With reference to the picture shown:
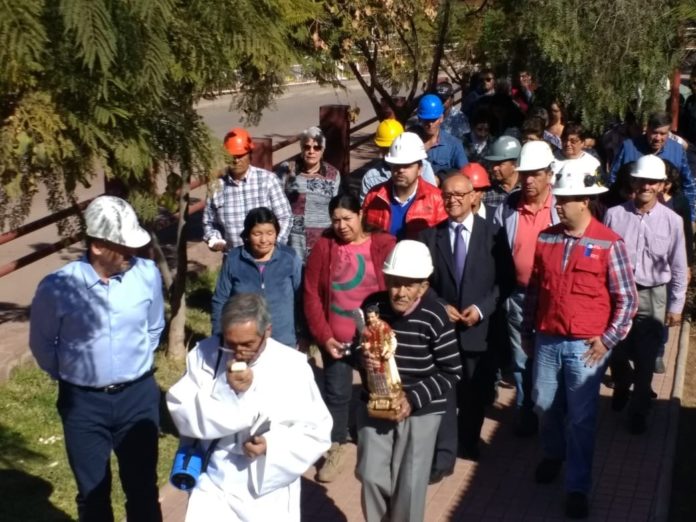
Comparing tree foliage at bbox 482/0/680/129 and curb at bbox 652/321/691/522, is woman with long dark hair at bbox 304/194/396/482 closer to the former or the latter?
curb at bbox 652/321/691/522

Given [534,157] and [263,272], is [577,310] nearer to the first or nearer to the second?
[534,157]

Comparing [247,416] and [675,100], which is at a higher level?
[675,100]

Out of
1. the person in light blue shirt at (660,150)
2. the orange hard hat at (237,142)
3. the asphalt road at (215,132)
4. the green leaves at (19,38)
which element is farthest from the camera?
the asphalt road at (215,132)

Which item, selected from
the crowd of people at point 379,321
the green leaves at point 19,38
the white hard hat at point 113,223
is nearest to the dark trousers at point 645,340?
the crowd of people at point 379,321

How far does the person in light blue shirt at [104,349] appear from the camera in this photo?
5.41m

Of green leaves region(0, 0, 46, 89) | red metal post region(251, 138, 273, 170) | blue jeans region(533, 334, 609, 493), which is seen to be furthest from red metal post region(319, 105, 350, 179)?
green leaves region(0, 0, 46, 89)

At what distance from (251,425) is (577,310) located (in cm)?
238

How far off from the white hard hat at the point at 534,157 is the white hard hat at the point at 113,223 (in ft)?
9.44

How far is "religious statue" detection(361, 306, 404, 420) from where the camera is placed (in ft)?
18.2

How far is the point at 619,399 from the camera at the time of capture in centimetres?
838

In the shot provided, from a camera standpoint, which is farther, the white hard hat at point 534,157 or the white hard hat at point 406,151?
the white hard hat at point 406,151

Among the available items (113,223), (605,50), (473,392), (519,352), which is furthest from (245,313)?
(605,50)

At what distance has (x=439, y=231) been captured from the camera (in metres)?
7.27

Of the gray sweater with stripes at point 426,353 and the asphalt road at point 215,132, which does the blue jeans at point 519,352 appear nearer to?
the gray sweater with stripes at point 426,353
